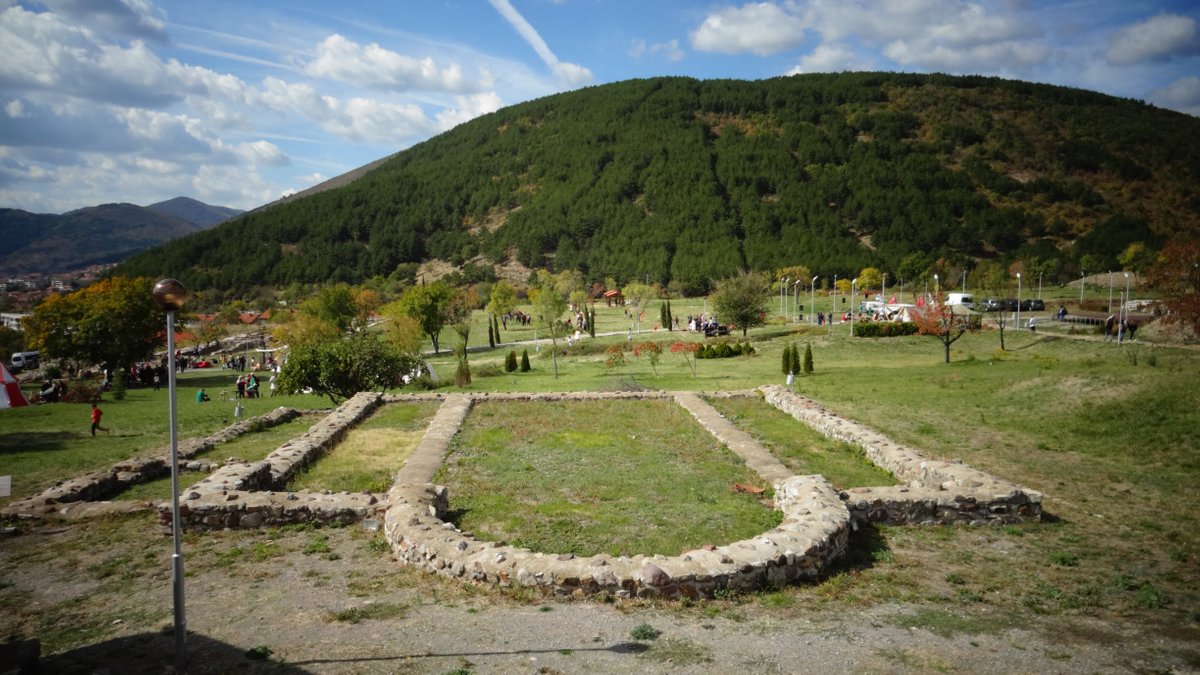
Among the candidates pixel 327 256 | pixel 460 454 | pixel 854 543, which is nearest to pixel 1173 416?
pixel 854 543

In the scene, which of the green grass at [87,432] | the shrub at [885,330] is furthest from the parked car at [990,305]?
the green grass at [87,432]

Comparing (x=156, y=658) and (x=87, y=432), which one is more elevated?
(x=87, y=432)

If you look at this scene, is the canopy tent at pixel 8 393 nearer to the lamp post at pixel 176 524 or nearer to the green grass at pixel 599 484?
the lamp post at pixel 176 524

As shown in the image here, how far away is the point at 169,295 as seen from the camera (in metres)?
7.14

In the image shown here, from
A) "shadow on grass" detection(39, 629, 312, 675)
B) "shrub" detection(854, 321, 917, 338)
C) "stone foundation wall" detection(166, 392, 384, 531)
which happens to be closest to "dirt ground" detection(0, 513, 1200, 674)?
"shadow on grass" detection(39, 629, 312, 675)

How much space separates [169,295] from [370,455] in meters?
11.9

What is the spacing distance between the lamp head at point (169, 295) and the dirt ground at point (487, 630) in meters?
3.92

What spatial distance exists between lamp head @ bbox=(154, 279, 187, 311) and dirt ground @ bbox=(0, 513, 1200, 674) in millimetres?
3922

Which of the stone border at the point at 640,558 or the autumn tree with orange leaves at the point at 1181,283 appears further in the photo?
the autumn tree with orange leaves at the point at 1181,283

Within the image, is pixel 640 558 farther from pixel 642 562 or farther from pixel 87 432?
pixel 87 432

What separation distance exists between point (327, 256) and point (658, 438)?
17535cm

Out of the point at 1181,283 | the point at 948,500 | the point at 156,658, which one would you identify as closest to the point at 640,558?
the point at 156,658

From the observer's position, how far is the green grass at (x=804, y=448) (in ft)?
52.0

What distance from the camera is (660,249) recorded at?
146 metres
